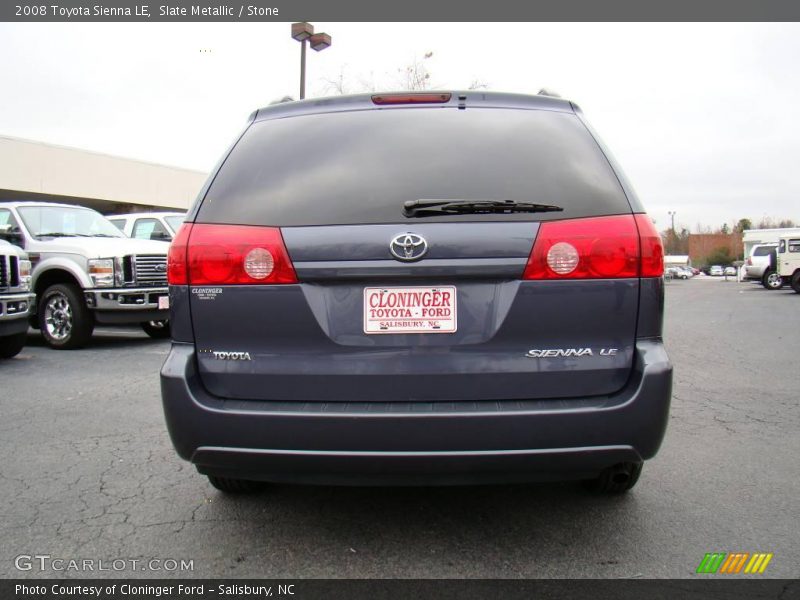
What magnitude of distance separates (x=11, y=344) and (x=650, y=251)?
744cm

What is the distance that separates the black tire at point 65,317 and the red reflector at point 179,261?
661cm

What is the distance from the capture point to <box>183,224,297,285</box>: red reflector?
2.32 m

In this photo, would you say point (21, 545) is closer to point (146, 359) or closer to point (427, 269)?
point (427, 269)

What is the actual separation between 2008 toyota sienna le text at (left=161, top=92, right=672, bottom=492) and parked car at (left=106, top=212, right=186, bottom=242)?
366 inches

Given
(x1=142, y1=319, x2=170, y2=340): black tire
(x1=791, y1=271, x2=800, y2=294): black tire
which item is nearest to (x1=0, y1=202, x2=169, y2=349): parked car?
(x1=142, y1=319, x2=170, y2=340): black tire

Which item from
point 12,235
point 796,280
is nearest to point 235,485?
point 12,235

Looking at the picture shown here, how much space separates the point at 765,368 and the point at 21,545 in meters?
7.03

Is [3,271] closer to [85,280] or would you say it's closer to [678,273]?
[85,280]

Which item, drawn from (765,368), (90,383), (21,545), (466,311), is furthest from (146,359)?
(765,368)

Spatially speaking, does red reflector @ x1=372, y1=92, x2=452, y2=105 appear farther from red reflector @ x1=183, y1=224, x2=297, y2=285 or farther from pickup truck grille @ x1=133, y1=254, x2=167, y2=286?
pickup truck grille @ x1=133, y1=254, x2=167, y2=286

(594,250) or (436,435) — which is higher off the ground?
(594,250)

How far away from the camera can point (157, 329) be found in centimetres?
1015

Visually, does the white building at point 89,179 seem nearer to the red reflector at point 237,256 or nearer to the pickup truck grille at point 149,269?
the pickup truck grille at point 149,269

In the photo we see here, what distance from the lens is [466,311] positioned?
2270 millimetres
